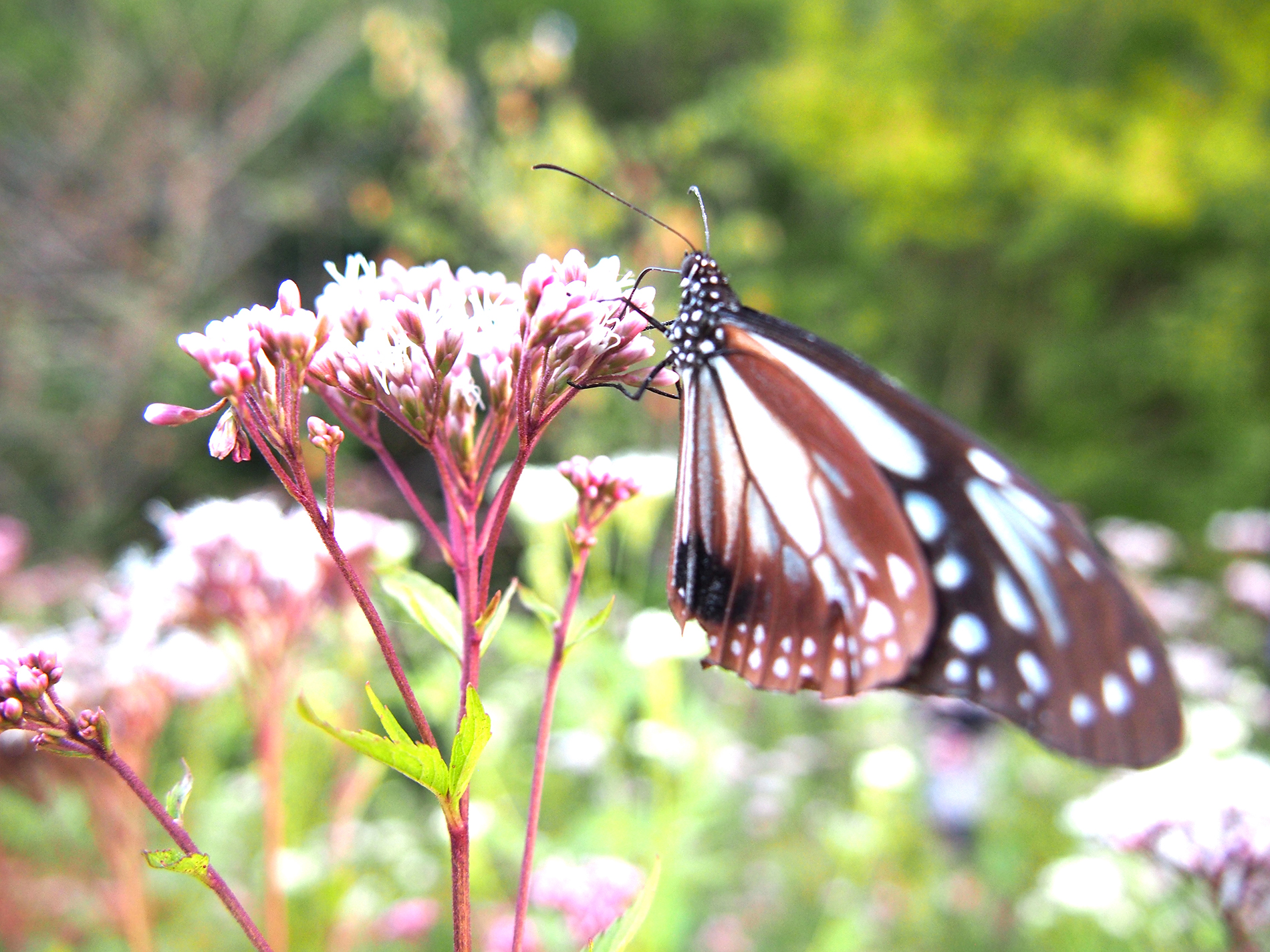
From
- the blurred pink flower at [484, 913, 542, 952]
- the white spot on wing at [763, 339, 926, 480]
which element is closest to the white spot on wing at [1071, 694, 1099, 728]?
the white spot on wing at [763, 339, 926, 480]

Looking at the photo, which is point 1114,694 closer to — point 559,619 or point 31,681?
point 559,619

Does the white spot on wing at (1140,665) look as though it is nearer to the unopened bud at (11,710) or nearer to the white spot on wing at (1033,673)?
the white spot on wing at (1033,673)

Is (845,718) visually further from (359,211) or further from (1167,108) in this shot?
(1167,108)

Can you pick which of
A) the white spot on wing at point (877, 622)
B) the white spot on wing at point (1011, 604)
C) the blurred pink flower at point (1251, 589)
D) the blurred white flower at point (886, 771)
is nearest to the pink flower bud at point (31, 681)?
the white spot on wing at point (877, 622)

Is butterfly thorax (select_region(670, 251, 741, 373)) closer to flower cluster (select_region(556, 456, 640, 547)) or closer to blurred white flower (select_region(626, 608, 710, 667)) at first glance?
flower cluster (select_region(556, 456, 640, 547))

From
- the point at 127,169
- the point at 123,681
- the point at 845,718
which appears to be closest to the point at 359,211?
the point at 127,169

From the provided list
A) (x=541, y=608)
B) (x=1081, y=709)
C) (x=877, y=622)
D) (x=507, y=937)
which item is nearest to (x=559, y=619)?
(x=541, y=608)
